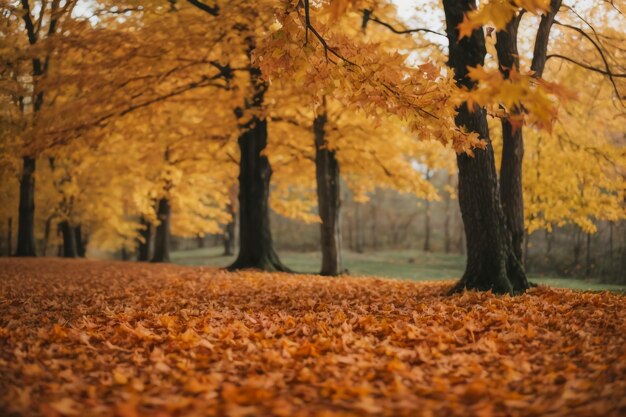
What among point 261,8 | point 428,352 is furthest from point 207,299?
point 261,8

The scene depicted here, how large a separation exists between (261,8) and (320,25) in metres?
3.72

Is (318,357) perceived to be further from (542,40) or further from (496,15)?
(542,40)

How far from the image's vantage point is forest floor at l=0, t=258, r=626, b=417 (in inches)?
99.2

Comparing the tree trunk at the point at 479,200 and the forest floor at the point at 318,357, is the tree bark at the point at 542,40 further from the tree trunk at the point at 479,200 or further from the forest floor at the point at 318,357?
the forest floor at the point at 318,357

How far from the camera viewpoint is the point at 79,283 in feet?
26.8

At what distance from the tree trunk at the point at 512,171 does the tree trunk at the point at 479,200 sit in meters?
0.90

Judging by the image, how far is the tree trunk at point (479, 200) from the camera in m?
6.25

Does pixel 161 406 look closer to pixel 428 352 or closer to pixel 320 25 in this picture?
pixel 428 352

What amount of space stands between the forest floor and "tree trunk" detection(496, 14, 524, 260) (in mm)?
1694

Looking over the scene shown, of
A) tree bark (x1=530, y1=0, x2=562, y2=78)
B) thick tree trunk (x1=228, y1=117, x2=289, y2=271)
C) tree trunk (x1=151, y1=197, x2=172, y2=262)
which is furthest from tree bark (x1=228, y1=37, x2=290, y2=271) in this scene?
tree trunk (x1=151, y1=197, x2=172, y2=262)

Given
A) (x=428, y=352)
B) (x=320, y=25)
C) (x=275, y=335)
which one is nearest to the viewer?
(x=428, y=352)

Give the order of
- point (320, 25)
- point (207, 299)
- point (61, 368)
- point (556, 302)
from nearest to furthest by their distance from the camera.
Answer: point (61, 368)
point (320, 25)
point (556, 302)
point (207, 299)

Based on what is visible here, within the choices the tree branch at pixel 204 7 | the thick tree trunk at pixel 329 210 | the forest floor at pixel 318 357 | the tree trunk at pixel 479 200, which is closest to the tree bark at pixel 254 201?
the thick tree trunk at pixel 329 210

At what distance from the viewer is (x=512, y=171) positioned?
752cm
